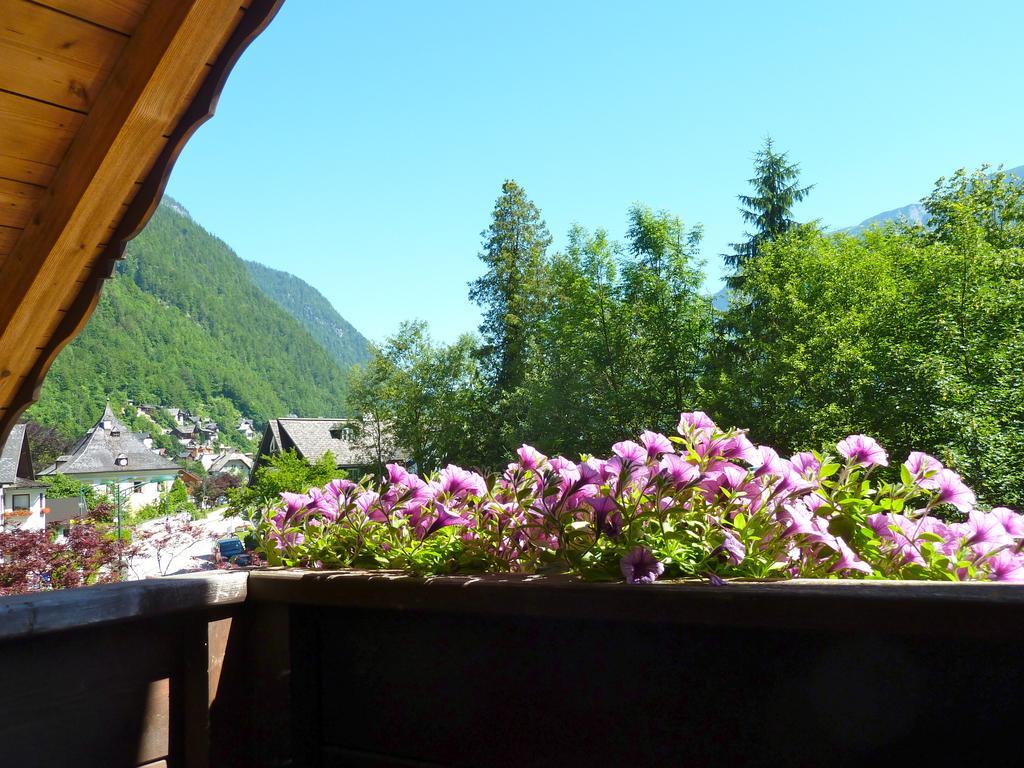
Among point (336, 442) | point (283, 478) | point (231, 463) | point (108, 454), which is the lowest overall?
point (283, 478)

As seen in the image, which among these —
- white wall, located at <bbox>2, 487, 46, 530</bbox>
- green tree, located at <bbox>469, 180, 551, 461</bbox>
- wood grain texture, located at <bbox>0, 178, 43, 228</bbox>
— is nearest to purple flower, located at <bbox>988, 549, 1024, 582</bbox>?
wood grain texture, located at <bbox>0, 178, 43, 228</bbox>

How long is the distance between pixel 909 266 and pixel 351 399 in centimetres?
1470

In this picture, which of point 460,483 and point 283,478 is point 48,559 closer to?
point 460,483

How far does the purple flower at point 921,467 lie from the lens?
0.74 metres

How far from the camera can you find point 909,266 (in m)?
15.2

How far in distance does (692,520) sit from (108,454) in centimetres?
4250

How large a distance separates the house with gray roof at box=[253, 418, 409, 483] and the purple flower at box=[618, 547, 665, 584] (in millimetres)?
20581

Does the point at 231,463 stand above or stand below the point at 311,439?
below

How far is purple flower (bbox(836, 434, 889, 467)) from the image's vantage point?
78 cm

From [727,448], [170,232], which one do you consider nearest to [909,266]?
[727,448]

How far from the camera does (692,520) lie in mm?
749

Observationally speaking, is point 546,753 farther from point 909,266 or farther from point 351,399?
point 351,399

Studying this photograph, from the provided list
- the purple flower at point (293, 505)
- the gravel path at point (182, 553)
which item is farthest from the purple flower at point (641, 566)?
the gravel path at point (182, 553)

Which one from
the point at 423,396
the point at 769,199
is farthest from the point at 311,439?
the point at 769,199
